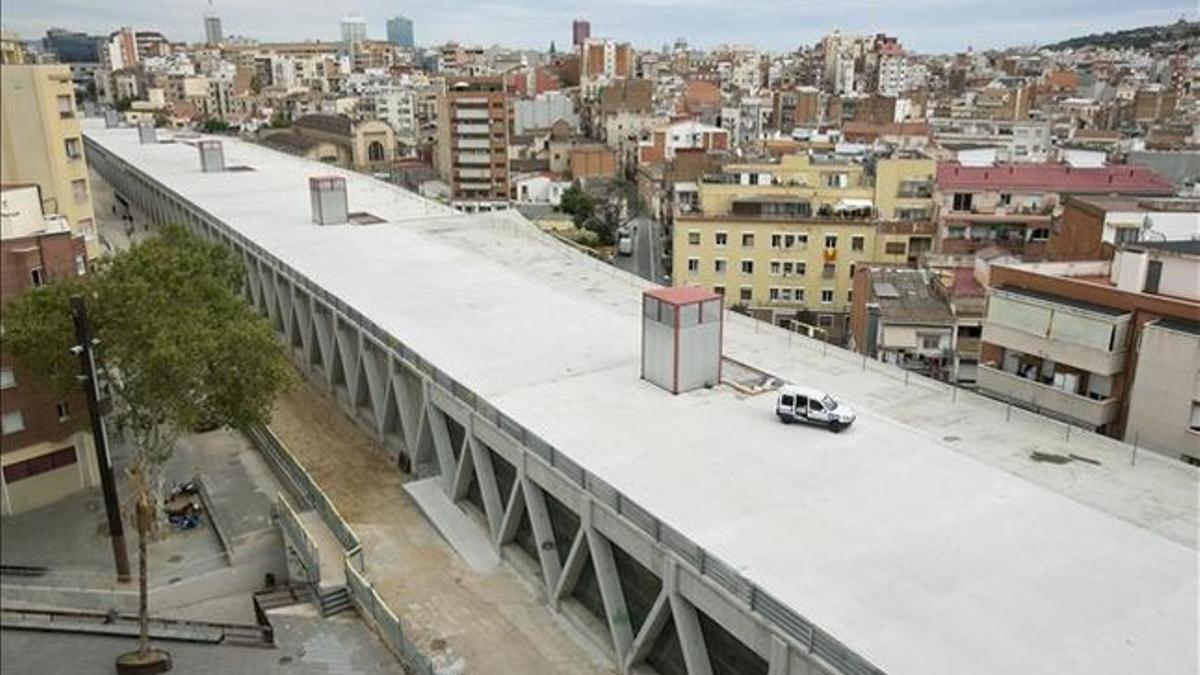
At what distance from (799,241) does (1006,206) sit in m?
8.37

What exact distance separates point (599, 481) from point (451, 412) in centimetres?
536

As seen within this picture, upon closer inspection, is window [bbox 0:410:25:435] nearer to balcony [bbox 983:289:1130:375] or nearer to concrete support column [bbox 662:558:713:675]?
concrete support column [bbox 662:558:713:675]

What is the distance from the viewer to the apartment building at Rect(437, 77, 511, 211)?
68.7m

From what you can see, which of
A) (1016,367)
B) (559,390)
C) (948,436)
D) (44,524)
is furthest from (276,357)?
(1016,367)

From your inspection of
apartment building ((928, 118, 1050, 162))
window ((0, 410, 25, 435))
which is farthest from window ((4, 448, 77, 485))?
apartment building ((928, 118, 1050, 162))

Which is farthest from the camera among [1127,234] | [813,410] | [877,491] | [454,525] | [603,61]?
[603,61]

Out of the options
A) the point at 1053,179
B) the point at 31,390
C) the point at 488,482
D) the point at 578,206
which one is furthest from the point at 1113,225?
the point at 578,206

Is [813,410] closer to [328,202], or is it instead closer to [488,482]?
[488,482]

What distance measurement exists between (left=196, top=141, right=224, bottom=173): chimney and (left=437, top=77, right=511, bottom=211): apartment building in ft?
75.0

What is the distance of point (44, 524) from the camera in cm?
655

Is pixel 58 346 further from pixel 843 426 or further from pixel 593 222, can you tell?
pixel 593 222

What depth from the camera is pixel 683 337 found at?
1712cm

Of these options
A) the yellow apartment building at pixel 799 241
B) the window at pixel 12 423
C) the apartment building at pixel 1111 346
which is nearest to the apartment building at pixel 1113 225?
the apartment building at pixel 1111 346

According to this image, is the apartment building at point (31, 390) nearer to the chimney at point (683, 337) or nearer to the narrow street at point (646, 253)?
the chimney at point (683, 337)
